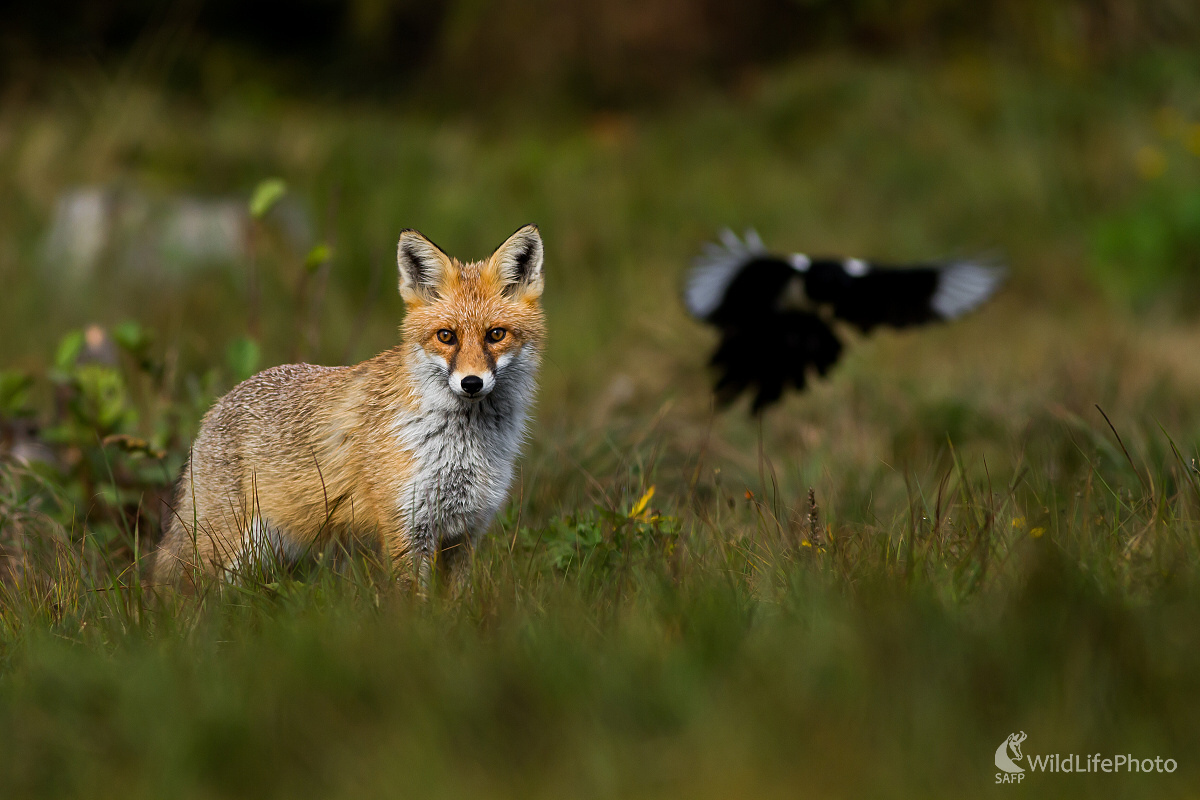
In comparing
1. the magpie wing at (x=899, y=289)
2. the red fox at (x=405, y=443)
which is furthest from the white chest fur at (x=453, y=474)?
the magpie wing at (x=899, y=289)

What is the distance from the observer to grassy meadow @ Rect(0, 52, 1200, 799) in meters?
2.13

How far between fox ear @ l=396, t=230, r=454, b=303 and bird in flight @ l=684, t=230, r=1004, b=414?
1965 millimetres

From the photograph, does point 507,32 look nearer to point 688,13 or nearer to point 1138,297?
point 688,13

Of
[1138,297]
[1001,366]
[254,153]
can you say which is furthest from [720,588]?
[254,153]

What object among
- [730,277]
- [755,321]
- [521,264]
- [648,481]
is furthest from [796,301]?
[521,264]

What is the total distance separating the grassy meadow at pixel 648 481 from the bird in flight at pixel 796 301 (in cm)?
44

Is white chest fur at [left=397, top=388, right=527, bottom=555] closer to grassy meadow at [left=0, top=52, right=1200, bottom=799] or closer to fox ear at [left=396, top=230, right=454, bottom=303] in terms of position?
grassy meadow at [left=0, top=52, right=1200, bottom=799]

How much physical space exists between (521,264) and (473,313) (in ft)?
1.12

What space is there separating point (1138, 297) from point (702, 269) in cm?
572

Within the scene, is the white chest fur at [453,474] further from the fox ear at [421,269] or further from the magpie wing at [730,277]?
the magpie wing at [730,277]

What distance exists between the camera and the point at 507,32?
13531 mm

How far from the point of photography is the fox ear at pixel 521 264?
12.0 feet

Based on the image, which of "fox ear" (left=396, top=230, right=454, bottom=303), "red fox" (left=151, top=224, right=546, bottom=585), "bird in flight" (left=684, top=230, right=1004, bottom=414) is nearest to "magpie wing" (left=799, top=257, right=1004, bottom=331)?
"bird in flight" (left=684, top=230, right=1004, bottom=414)

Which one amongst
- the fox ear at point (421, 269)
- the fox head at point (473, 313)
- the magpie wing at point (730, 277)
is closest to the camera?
the fox head at point (473, 313)
